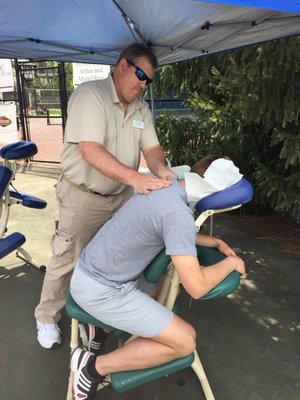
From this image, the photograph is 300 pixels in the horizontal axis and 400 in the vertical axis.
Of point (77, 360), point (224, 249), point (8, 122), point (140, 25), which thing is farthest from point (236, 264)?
point (8, 122)

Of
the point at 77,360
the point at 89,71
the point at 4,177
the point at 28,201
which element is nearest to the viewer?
the point at 77,360

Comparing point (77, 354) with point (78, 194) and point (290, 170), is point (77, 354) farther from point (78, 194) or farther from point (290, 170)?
point (290, 170)

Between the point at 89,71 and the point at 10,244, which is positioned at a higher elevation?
the point at 89,71

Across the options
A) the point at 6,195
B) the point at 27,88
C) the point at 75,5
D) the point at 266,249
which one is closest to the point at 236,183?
the point at 75,5

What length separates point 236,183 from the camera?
172 cm

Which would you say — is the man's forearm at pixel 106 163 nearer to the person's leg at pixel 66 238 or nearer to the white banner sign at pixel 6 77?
the person's leg at pixel 66 238

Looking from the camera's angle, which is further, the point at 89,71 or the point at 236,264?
the point at 89,71

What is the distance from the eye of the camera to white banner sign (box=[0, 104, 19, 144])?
296 inches

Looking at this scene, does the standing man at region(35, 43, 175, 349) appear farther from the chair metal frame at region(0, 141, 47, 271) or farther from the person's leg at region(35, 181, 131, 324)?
the chair metal frame at region(0, 141, 47, 271)

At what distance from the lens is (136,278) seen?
1814 mm

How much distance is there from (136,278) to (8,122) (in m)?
6.65

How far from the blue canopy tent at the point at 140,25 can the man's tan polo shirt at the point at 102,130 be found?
18.4 inches

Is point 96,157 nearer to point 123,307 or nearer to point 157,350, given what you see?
point 123,307

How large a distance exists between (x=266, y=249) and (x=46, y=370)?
2548 mm
